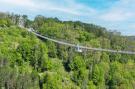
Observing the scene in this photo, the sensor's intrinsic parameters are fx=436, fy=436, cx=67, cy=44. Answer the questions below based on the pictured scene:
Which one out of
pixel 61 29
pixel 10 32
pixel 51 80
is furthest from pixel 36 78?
pixel 61 29

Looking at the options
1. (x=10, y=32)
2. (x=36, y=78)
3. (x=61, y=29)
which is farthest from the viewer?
(x=61, y=29)

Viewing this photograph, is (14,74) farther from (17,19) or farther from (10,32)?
(17,19)

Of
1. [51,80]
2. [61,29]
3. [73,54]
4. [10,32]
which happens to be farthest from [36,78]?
[61,29]

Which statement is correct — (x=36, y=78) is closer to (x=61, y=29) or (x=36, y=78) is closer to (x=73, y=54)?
(x=73, y=54)

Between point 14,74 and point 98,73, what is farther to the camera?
point 98,73

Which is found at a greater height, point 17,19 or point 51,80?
point 17,19

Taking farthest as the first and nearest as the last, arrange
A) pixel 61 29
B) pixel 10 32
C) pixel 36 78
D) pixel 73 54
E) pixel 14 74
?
pixel 61 29 < pixel 10 32 < pixel 73 54 < pixel 36 78 < pixel 14 74
